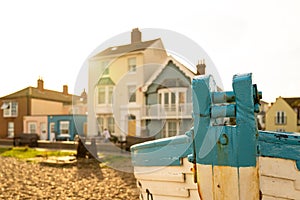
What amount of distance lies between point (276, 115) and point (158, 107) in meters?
23.3

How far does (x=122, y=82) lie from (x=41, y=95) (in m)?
14.3

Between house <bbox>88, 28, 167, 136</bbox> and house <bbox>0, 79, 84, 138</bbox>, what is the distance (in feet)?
23.5

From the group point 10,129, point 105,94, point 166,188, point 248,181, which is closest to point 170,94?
point 105,94

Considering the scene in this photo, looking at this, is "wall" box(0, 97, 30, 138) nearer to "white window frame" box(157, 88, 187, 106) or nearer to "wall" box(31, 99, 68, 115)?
"wall" box(31, 99, 68, 115)

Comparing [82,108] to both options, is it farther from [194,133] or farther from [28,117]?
[194,133]

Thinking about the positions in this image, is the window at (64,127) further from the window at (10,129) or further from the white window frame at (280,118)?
the white window frame at (280,118)

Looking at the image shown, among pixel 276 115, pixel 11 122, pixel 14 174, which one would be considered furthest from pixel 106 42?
pixel 276 115

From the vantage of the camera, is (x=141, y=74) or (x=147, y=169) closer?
(x=147, y=169)

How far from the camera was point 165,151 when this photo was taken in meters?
2.86

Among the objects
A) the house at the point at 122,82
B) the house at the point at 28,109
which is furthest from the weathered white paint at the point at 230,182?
the house at the point at 28,109

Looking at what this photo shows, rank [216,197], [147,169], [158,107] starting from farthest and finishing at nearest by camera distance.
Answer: [158,107] → [147,169] → [216,197]

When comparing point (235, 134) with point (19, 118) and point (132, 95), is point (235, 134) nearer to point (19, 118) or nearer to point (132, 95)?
point (132, 95)

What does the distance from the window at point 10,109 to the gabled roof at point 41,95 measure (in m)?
0.88

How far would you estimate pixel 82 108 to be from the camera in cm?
2966
